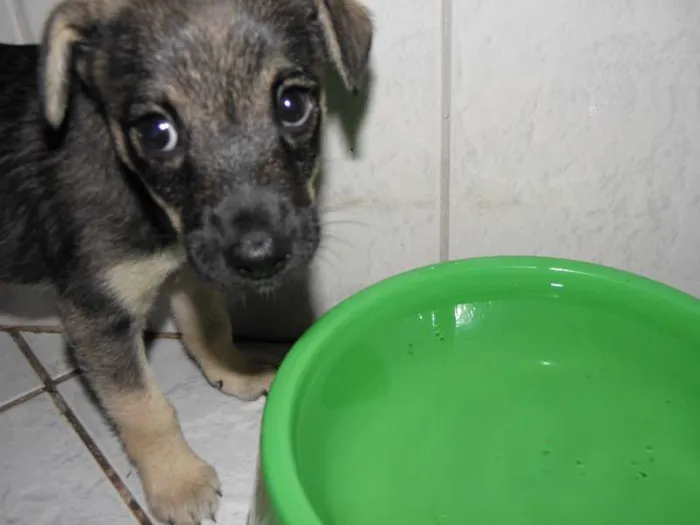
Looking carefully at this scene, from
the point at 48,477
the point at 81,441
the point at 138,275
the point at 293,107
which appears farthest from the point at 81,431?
the point at 293,107

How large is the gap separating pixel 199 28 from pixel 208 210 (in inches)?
11.4

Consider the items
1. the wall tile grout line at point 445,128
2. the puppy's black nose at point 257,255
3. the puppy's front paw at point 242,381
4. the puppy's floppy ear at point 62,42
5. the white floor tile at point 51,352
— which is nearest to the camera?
the puppy's black nose at point 257,255

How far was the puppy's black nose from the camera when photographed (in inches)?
53.7

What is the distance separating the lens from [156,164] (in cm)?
150

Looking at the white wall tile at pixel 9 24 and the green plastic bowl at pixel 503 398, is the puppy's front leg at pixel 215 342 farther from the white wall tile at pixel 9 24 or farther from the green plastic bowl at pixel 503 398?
the white wall tile at pixel 9 24

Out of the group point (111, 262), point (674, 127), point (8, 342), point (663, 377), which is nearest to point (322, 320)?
point (111, 262)

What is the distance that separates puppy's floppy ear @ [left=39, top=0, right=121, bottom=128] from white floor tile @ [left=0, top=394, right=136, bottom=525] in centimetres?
88

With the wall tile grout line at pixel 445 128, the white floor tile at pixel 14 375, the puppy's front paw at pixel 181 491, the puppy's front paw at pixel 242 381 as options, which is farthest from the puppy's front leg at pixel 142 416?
the wall tile grout line at pixel 445 128

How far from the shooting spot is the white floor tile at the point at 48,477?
1.93m

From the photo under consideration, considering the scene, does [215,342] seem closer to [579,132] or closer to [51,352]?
[51,352]

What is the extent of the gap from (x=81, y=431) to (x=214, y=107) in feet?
3.59

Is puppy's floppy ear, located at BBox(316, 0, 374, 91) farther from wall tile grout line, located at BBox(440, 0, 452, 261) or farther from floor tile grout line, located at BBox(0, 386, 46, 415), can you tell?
floor tile grout line, located at BBox(0, 386, 46, 415)

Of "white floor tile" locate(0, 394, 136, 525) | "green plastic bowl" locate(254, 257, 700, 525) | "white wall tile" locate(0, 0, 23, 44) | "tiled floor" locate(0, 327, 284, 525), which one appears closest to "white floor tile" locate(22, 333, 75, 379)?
"tiled floor" locate(0, 327, 284, 525)

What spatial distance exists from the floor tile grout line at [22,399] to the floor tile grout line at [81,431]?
0.02 m
